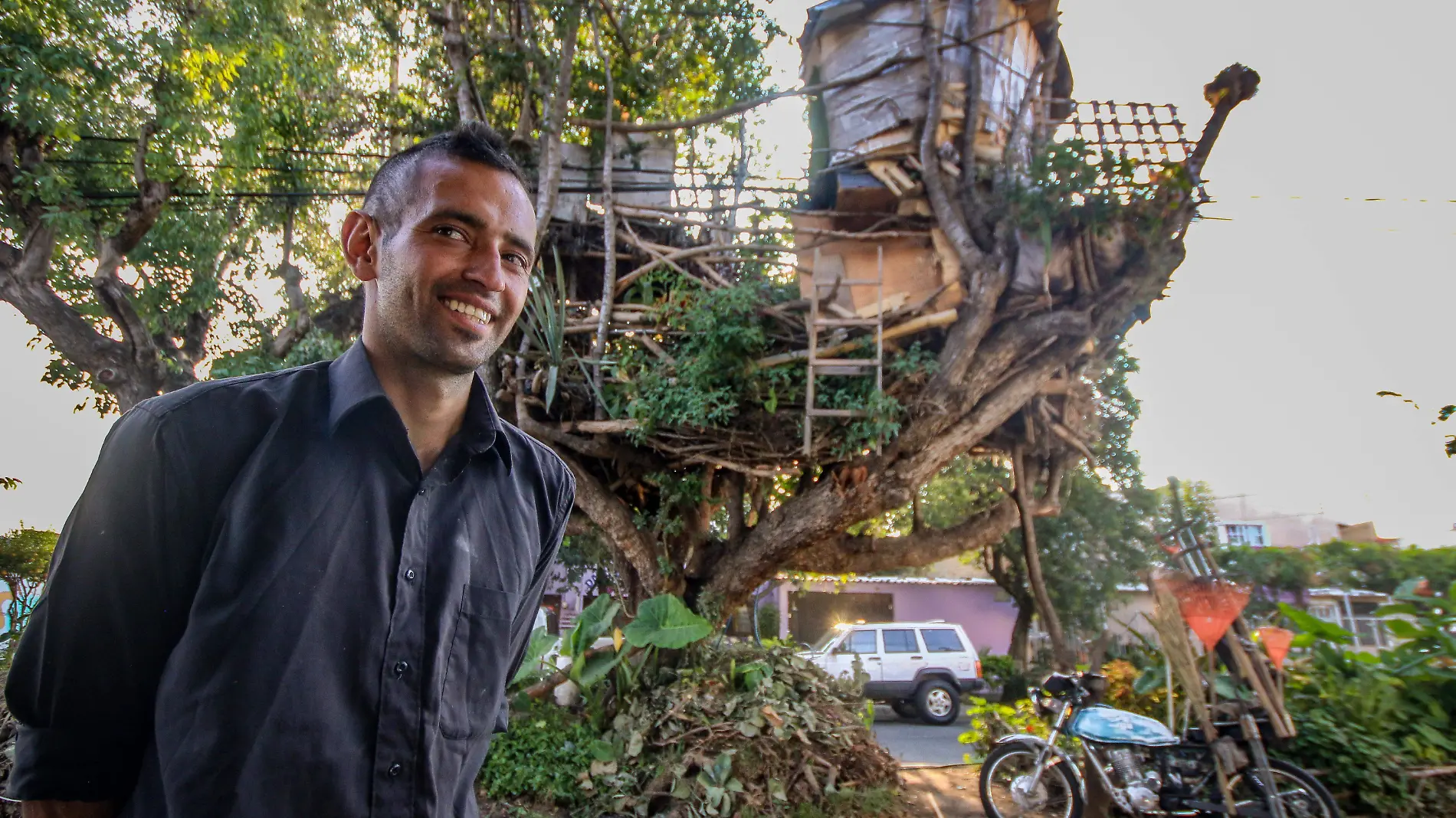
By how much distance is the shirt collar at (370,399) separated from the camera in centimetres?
134

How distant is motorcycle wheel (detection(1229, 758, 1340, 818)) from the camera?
5.80 m

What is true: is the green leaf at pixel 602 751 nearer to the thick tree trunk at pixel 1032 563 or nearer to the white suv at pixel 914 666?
the thick tree trunk at pixel 1032 563

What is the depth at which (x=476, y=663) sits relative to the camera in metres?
1.40

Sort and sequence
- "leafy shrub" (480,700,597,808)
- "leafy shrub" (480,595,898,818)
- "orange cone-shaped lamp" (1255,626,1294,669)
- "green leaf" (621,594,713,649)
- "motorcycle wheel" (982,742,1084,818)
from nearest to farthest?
"motorcycle wheel" (982,742,1084,818) → "orange cone-shaped lamp" (1255,626,1294,669) → "leafy shrub" (480,595,898,818) → "leafy shrub" (480,700,597,808) → "green leaf" (621,594,713,649)

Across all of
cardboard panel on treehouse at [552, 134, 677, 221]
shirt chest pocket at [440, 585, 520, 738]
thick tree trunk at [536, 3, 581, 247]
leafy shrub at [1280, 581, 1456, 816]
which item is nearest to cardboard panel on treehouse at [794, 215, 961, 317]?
cardboard panel on treehouse at [552, 134, 677, 221]

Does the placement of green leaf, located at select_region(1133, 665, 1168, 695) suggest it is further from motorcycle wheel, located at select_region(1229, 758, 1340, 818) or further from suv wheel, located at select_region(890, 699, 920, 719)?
suv wheel, located at select_region(890, 699, 920, 719)

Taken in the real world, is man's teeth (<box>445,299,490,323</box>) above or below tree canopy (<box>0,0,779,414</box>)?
below

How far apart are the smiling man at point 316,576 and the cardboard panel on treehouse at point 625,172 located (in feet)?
29.6

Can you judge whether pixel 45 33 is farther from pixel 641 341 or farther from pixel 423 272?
pixel 423 272

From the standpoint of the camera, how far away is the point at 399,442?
1385mm

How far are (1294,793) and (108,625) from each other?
286 inches

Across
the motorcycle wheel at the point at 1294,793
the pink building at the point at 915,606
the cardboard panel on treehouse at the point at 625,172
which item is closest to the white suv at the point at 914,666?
the cardboard panel on treehouse at the point at 625,172

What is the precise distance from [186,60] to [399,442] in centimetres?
905

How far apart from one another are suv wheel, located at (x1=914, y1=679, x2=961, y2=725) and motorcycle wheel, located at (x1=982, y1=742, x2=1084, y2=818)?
7387 millimetres
